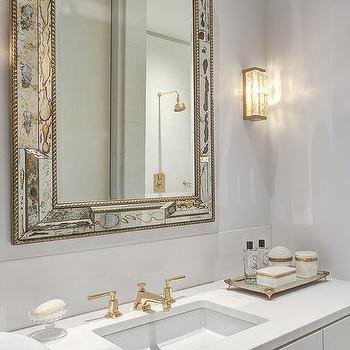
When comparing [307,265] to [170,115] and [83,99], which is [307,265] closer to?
[170,115]

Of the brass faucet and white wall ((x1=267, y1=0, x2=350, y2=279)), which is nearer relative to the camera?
the brass faucet

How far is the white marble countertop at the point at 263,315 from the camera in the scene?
1053 millimetres

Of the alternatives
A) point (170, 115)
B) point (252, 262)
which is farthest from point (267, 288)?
point (170, 115)

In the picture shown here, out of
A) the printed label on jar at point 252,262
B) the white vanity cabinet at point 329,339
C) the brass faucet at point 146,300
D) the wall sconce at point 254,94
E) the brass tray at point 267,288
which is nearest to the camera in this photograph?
the white vanity cabinet at point 329,339

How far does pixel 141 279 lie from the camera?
1416mm

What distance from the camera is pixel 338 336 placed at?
4.22ft

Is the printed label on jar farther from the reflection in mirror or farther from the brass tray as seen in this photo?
the reflection in mirror

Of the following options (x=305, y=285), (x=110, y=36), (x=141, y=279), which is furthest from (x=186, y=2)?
(x=305, y=285)

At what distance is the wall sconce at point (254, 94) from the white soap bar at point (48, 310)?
111 cm

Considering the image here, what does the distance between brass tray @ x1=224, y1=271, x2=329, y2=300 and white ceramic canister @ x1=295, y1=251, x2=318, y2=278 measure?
25 millimetres

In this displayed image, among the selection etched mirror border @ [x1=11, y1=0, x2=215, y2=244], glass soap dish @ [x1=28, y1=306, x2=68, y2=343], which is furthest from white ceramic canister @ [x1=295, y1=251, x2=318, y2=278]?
glass soap dish @ [x1=28, y1=306, x2=68, y2=343]

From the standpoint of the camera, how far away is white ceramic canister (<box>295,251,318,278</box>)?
1596 millimetres

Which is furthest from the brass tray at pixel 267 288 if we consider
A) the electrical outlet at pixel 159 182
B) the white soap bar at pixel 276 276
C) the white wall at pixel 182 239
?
the electrical outlet at pixel 159 182

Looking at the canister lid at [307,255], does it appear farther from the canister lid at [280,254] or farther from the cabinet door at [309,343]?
the cabinet door at [309,343]
